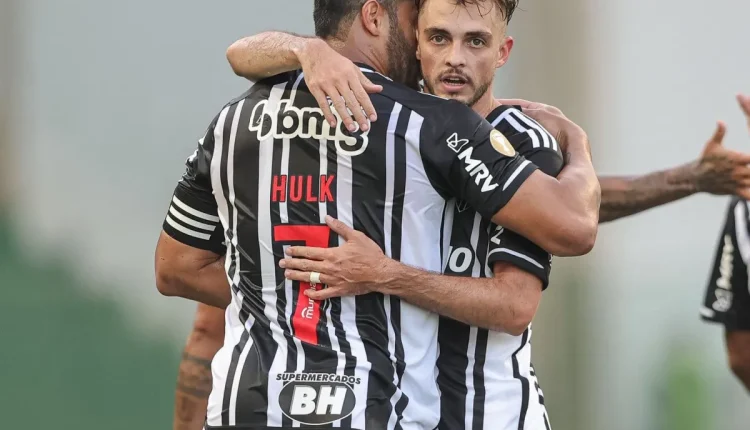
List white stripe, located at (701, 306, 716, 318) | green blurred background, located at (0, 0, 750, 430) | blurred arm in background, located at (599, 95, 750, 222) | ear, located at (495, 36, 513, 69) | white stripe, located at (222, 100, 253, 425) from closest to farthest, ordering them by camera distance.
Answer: white stripe, located at (222, 100, 253, 425), ear, located at (495, 36, 513, 69), blurred arm in background, located at (599, 95, 750, 222), white stripe, located at (701, 306, 716, 318), green blurred background, located at (0, 0, 750, 430)

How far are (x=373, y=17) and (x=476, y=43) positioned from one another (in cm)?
27

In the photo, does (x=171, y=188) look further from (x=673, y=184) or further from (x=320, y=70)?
(x=320, y=70)

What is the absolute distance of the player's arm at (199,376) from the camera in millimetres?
3561

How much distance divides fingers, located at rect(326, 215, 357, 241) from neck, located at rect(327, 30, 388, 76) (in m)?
0.41

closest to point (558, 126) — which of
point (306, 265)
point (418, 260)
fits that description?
point (418, 260)

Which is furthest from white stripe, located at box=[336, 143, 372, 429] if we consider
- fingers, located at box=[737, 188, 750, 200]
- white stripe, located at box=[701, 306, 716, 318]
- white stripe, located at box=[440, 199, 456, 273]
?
white stripe, located at box=[701, 306, 716, 318]

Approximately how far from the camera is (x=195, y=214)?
2.77 metres

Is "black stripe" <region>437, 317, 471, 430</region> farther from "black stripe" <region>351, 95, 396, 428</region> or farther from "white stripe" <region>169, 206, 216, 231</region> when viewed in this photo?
"white stripe" <region>169, 206, 216, 231</region>

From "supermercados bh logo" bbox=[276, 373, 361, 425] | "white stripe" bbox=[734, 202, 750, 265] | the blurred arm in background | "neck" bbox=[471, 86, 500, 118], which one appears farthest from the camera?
"white stripe" bbox=[734, 202, 750, 265]

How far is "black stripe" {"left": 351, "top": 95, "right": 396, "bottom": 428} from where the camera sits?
91.1 inches

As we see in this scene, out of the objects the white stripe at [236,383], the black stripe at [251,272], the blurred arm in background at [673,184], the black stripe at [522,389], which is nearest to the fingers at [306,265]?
the black stripe at [251,272]

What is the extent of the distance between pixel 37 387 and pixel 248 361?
135 inches

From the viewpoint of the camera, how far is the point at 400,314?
2.39 metres

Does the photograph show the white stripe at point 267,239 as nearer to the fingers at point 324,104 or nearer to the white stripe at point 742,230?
the fingers at point 324,104
